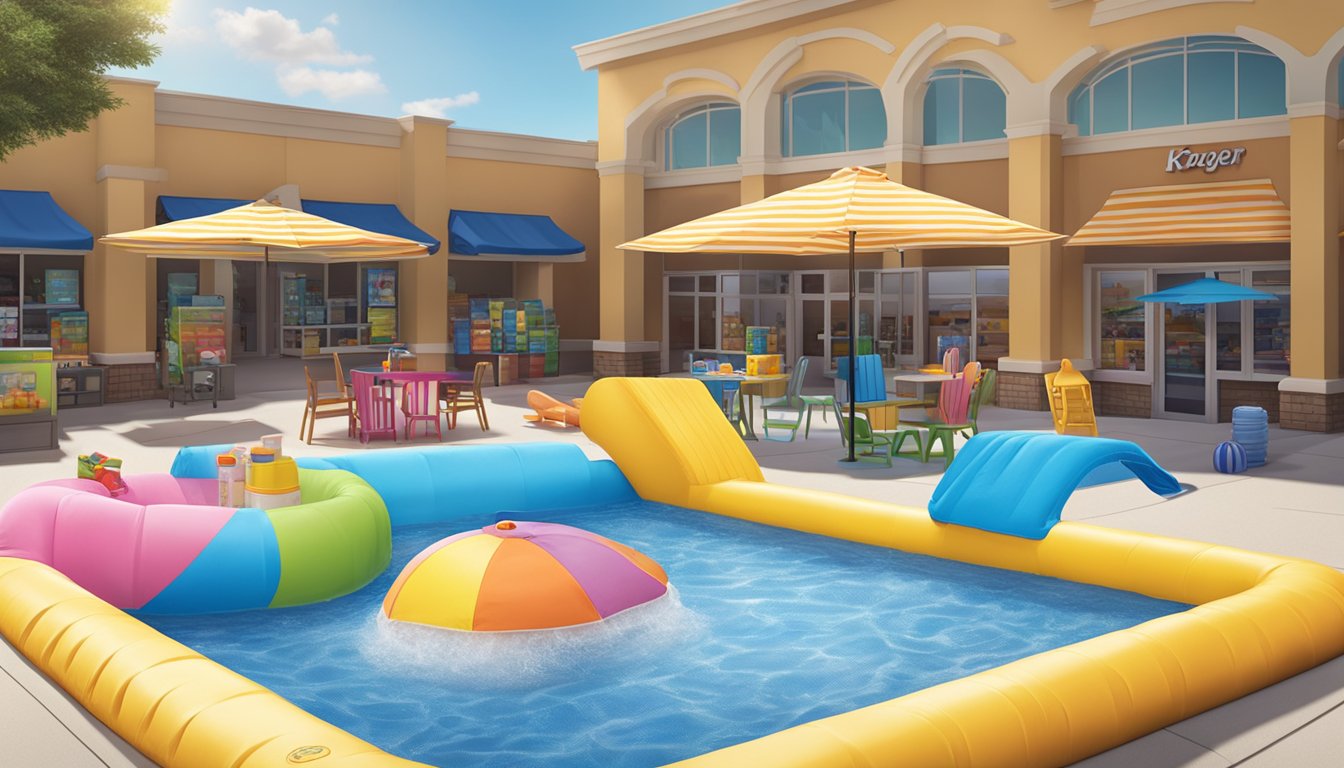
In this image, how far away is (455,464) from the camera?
1040cm

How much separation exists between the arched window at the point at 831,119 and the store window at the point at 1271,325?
6.85 meters

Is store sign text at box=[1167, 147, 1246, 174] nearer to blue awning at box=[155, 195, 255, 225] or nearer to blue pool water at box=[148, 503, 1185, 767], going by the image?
blue pool water at box=[148, 503, 1185, 767]

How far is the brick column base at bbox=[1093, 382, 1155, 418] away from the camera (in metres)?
17.9

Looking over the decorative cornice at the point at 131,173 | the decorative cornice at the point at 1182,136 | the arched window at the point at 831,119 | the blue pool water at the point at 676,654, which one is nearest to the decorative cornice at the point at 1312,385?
the decorative cornice at the point at 1182,136

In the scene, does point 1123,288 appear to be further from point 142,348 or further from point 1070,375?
point 142,348

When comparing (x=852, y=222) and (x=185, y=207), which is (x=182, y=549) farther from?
(x=185, y=207)

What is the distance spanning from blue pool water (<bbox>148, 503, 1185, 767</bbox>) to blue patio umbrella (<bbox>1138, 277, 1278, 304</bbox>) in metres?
9.01

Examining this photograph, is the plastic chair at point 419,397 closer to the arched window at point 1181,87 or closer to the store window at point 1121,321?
the store window at point 1121,321

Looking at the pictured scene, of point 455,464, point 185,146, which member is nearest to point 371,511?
point 455,464

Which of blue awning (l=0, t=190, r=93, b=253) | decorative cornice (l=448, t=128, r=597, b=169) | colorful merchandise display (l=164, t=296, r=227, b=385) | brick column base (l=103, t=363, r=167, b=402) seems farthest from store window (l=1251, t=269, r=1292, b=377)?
blue awning (l=0, t=190, r=93, b=253)

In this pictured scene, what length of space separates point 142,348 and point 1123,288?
15.6 meters

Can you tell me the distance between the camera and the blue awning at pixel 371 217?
2236 cm

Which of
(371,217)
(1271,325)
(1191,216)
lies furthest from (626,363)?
(1271,325)

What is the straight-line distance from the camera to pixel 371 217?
22.9 metres
